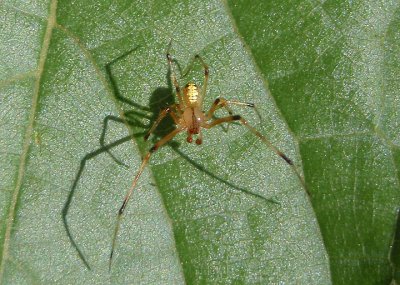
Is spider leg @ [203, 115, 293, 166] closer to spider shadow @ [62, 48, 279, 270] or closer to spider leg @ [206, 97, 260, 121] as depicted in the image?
spider leg @ [206, 97, 260, 121]

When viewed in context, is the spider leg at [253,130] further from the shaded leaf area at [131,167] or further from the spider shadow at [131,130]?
the spider shadow at [131,130]

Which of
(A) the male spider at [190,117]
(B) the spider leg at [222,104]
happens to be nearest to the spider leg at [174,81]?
(A) the male spider at [190,117]

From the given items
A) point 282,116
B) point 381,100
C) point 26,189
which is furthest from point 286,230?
point 26,189

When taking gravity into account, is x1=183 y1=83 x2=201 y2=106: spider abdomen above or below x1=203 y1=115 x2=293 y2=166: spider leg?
above

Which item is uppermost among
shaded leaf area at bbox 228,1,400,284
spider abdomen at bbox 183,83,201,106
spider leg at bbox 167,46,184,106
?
spider leg at bbox 167,46,184,106

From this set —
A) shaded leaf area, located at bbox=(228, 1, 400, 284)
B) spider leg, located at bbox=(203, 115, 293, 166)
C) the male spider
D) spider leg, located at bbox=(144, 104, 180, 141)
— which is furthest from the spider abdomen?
shaded leaf area, located at bbox=(228, 1, 400, 284)
